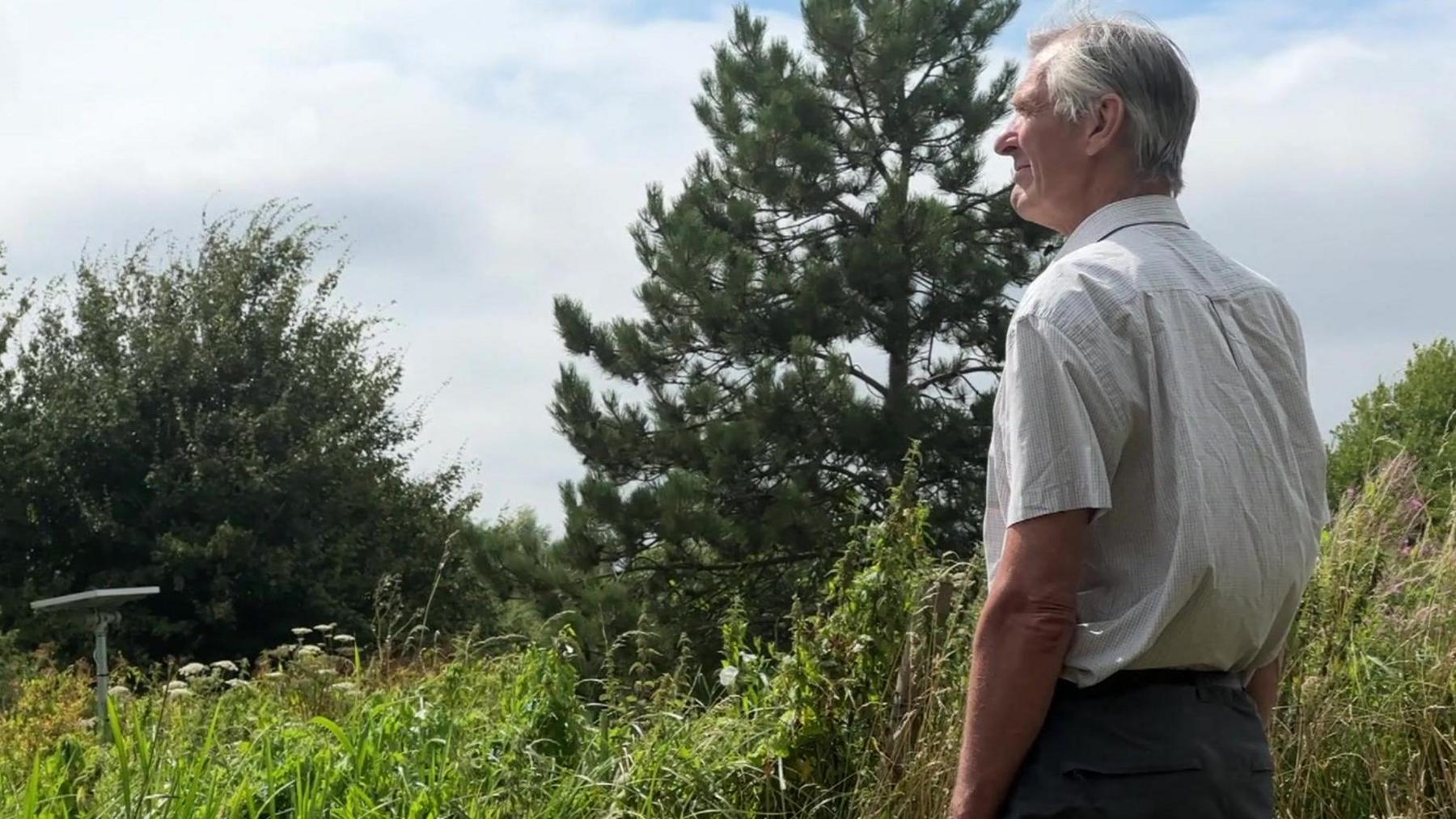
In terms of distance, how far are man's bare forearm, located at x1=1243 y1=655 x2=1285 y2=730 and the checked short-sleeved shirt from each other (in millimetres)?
169

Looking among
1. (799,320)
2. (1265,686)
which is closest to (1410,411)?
(799,320)

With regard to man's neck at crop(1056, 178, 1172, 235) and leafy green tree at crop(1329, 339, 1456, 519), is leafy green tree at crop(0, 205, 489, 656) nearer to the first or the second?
leafy green tree at crop(1329, 339, 1456, 519)

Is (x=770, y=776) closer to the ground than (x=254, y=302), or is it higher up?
closer to the ground

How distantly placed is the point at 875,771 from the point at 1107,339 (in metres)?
2.23

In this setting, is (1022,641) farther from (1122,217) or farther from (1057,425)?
(1122,217)

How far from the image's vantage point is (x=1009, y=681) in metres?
1.28

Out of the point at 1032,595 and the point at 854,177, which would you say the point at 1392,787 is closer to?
the point at 1032,595

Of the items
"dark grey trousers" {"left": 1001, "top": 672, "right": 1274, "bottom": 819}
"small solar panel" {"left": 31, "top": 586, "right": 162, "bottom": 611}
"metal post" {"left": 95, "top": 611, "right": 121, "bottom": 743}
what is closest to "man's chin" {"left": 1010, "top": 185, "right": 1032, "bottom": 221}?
"dark grey trousers" {"left": 1001, "top": 672, "right": 1274, "bottom": 819}

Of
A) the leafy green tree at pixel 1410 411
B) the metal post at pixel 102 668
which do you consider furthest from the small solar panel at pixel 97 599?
the leafy green tree at pixel 1410 411

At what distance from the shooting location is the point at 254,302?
2175cm

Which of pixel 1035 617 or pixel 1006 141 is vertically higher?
pixel 1006 141

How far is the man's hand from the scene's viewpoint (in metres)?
1.27

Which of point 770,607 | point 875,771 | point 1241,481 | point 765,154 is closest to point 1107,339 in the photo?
point 1241,481

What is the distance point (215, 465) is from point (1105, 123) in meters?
19.6
